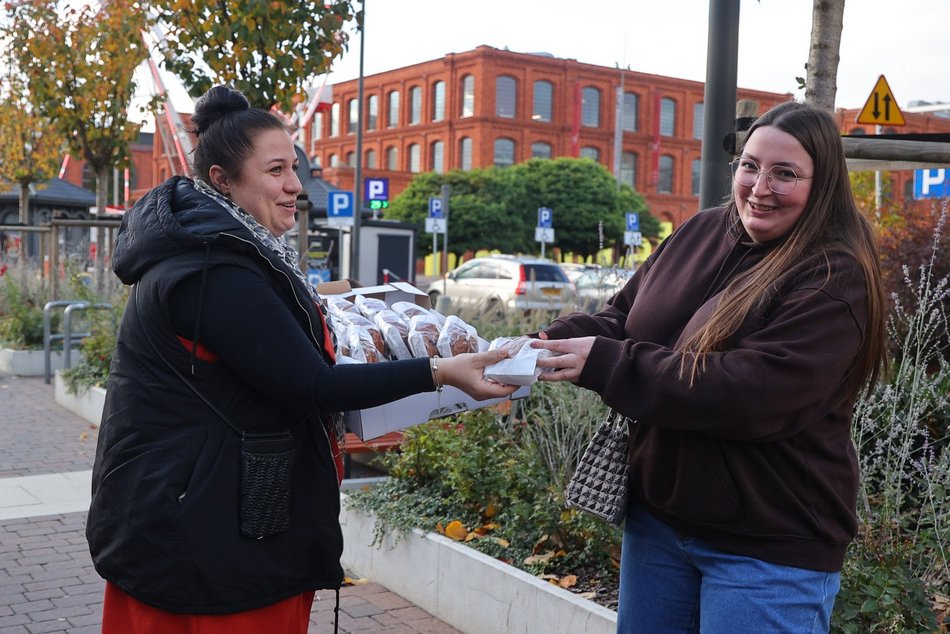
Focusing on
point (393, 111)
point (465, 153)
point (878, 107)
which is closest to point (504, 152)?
point (465, 153)

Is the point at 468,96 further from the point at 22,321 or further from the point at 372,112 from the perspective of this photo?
the point at 22,321

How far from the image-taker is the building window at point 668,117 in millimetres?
68250

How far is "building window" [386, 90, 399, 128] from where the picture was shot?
67869 millimetres

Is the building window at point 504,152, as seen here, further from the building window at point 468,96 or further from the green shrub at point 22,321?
the green shrub at point 22,321

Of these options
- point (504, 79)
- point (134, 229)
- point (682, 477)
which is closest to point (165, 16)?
point (134, 229)

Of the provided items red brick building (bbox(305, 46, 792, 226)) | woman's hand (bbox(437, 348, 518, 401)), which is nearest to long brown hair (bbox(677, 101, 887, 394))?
woman's hand (bbox(437, 348, 518, 401))

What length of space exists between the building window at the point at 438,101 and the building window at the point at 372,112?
5.91m

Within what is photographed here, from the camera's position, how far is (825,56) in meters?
4.79

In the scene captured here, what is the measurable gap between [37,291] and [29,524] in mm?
9712

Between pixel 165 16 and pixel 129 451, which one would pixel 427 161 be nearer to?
pixel 165 16

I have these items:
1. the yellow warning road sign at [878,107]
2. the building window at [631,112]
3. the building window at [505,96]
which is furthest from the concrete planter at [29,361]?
the building window at [631,112]

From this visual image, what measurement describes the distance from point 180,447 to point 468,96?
203ft

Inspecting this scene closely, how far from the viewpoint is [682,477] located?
2.27m

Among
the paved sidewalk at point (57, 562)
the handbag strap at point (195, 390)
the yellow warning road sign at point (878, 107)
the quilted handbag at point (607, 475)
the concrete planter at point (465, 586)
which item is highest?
the yellow warning road sign at point (878, 107)
